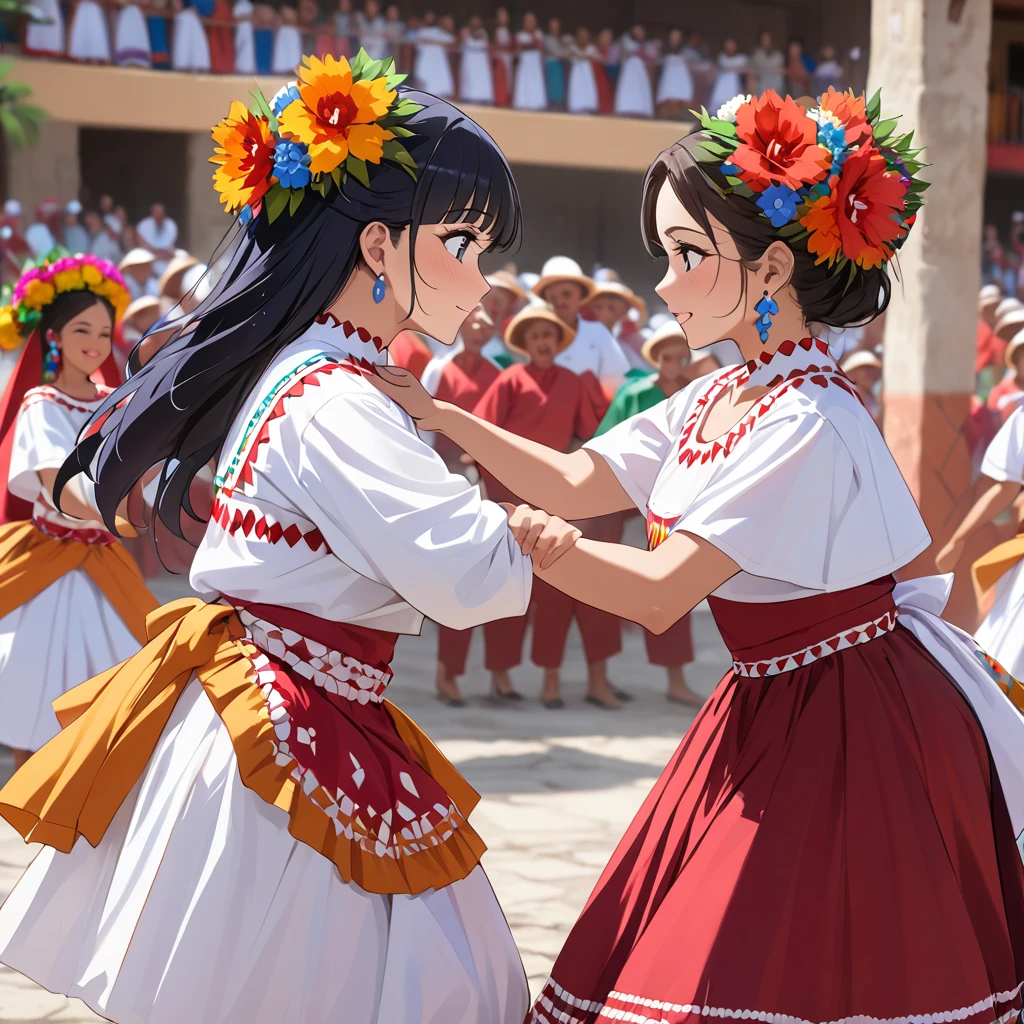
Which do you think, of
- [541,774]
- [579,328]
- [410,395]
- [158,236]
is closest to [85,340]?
[541,774]

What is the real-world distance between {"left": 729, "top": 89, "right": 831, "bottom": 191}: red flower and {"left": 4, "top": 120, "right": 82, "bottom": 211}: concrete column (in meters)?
17.0

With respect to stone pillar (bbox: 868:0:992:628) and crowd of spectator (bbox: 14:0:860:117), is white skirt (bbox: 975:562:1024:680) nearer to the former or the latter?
stone pillar (bbox: 868:0:992:628)

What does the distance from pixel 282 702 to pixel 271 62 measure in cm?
1744

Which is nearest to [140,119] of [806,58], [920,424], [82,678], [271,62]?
[271,62]

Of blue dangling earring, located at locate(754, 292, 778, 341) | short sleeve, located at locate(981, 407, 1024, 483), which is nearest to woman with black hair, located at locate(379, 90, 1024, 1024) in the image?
blue dangling earring, located at locate(754, 292, 778, 341)

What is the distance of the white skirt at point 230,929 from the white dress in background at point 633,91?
59.7 feet

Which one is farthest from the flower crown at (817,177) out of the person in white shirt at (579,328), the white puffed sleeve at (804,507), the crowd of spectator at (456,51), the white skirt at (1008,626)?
the crowd of spectator at (456,51)

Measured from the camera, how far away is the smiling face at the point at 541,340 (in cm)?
757

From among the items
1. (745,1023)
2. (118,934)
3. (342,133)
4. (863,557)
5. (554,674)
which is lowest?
(554,674)

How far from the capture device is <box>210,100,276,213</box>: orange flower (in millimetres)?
2246

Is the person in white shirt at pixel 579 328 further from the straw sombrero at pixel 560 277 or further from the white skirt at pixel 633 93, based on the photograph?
the white skirt at pixel 633 93

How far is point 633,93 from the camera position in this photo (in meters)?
19.4

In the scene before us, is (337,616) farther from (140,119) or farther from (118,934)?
(140,119)

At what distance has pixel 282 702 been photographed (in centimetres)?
209
